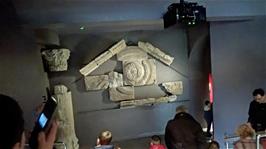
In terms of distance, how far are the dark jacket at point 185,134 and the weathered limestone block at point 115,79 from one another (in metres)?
2.88

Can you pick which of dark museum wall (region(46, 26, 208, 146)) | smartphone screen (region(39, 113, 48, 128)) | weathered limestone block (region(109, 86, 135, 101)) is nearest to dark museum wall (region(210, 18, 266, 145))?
dark museum wall (region(46, 26, 208, 146))

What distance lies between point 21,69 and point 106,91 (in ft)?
9.16

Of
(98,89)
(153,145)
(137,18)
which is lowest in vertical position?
(153,145)

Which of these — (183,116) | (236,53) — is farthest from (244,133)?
(236,53)

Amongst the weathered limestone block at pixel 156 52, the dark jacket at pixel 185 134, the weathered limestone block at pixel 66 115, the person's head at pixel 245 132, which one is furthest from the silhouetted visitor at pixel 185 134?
the weathered limestone block at pixel 156 52

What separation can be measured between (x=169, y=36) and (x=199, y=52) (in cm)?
75

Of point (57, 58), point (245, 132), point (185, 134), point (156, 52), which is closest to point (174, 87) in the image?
point (156, 52)

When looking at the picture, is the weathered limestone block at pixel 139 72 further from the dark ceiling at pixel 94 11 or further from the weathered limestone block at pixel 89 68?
the dark ceiling at pixel 94 11

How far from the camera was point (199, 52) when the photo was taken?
697 cm

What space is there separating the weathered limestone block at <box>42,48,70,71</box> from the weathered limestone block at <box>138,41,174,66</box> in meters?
1.62

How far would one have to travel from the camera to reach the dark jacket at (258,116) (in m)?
4.13

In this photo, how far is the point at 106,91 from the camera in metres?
6.64

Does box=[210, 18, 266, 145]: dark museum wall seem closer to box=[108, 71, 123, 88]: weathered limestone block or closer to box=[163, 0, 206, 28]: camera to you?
box=[163, 0, 206, 28]: camera

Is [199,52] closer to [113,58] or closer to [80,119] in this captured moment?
[113,58]
